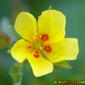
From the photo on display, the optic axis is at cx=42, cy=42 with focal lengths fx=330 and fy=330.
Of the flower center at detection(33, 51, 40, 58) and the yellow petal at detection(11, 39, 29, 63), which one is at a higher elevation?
the yellow petal at detection(11, 39, 29, 63)

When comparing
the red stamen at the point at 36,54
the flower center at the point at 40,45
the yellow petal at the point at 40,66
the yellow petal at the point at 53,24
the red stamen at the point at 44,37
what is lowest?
the yellow petal at the point at 40,66

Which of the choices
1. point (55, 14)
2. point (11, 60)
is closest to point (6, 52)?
point (11, 60)

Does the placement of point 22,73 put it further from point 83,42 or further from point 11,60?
point 83,42

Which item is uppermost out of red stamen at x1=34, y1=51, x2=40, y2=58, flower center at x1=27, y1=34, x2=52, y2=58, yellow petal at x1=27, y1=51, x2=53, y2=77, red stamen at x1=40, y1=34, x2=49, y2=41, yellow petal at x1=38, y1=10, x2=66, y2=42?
yellow petal at x1=38, y1=10, x2=66, y2=42
